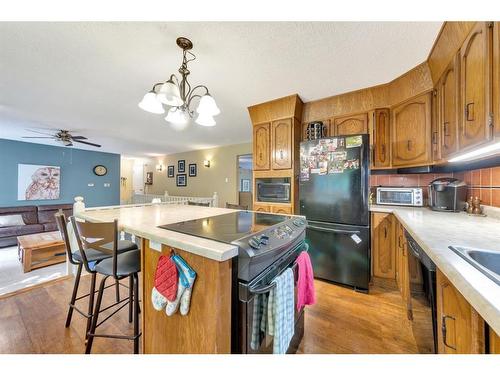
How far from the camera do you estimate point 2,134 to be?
14.3ft

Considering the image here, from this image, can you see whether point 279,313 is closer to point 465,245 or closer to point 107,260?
point 465,245

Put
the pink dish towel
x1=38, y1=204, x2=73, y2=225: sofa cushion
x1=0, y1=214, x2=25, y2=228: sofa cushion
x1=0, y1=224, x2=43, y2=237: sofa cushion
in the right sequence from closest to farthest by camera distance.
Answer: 1. the pink dish towel
2. x1=0, y1=224, x2=43, y2=237: sofa cushion
3. x1=0, y1=214, x2=25, y2=228: sofa cushion
4. x1=38, y1=204, x2=73, y2=225: sofa cushion

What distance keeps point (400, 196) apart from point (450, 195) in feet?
1.51

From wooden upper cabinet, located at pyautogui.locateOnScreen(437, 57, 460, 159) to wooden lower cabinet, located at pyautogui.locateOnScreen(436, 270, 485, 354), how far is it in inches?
45.7

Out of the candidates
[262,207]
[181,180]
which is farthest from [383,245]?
[181,180]

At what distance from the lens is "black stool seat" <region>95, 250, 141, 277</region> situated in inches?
48.0

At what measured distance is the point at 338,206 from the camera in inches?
85.7

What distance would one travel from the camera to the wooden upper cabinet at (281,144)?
2.71 metres

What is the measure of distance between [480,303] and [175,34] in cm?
209

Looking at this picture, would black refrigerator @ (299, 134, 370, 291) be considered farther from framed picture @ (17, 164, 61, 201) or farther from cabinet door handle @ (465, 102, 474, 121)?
framed picture @ (17, 164, 61, 201)

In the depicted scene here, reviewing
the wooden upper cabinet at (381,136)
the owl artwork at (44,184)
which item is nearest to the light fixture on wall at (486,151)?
the wooden upper cabinet at (381,136)

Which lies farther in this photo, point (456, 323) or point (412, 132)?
point (412, 132)

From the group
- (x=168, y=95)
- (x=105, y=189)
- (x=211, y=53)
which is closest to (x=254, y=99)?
(x=211, y=53)

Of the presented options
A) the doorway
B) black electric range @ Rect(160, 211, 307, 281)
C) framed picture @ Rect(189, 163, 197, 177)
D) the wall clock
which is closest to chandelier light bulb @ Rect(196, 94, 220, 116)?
black electric range @ Rect(160, 211, 307, 281)
